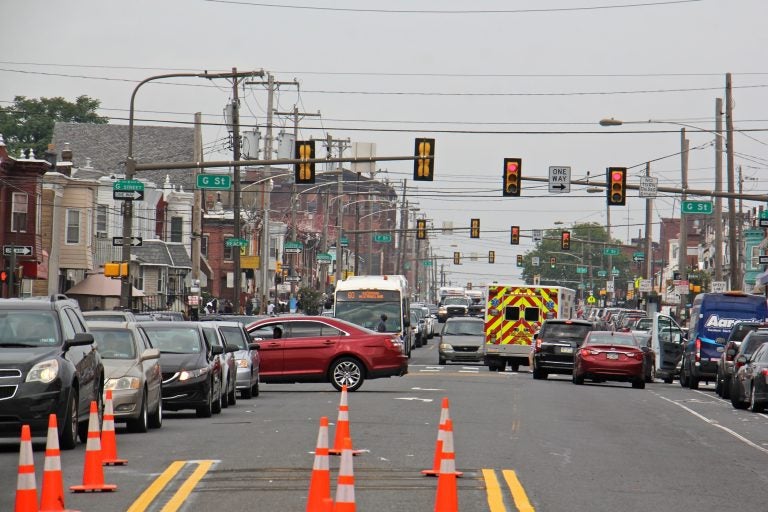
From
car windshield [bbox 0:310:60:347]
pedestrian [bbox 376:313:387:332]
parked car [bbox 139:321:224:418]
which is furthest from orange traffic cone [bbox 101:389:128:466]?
pedestrian [bbox 376:313:387:332]

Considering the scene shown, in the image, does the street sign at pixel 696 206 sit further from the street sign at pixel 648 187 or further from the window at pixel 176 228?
the window at pixel 176 228

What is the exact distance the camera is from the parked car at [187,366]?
22.1m

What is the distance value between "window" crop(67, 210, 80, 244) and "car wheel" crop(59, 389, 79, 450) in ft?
162

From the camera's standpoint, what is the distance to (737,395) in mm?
28734

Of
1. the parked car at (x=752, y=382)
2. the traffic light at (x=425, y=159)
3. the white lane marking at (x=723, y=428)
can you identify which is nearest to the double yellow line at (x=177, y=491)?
the white lane marking at (x=723, y=428)

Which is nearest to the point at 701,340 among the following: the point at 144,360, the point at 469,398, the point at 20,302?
the point at 469,398

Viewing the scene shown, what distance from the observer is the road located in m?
12.4

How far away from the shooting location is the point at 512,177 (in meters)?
40.9

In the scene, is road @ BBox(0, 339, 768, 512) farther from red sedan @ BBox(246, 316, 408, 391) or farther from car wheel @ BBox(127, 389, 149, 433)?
red sedan @ BBox(246, 316, 408, 391)

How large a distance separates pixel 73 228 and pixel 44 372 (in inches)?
1976

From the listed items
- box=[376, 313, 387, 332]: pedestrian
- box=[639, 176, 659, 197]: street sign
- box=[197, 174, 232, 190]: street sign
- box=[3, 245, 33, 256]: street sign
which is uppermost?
box=[639, 176, 659, 197]: street sign

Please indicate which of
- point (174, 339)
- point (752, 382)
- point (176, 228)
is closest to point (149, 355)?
point (174, 339)

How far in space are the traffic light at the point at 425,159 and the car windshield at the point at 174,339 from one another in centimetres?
1525

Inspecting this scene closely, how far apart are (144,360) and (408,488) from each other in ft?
23.6
